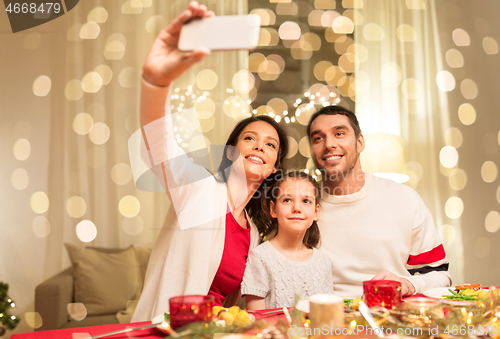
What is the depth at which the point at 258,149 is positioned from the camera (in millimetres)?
1296

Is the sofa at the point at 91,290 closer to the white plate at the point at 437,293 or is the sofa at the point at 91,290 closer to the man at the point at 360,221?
the man at the point at 360,221

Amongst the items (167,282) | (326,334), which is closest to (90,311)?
(167,282)

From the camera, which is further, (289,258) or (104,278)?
(104,278)

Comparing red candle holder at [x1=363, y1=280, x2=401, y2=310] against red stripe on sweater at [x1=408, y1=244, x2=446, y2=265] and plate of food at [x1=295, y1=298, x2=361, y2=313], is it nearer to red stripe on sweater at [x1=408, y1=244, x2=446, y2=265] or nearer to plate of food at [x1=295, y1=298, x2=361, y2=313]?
plate of food at [x1=295, y1=298, x2=361, y2=313]

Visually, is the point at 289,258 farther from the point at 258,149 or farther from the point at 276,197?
the point at 258,149

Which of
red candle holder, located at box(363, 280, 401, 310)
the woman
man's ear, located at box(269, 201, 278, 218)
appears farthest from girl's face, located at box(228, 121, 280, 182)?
red candle holder, located at box(363, 280, 401, 310)

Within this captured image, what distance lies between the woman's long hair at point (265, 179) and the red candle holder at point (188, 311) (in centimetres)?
74

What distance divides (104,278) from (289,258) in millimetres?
1218

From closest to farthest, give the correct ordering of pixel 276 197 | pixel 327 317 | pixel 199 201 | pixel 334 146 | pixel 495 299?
pixel 327 317
pixel 495 299
pixel 199 201
pixel 276 197
pixel 334 146

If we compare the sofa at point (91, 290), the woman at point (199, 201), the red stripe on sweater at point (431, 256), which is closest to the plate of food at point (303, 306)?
the woman at point (199, 201)

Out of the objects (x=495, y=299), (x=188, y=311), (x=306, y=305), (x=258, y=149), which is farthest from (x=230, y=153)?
(x=495, y=299)

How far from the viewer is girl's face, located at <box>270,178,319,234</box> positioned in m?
1.20

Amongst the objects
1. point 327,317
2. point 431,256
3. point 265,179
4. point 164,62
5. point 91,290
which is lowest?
point 91,290

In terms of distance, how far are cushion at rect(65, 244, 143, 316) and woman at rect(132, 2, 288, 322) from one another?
0.92 metres
